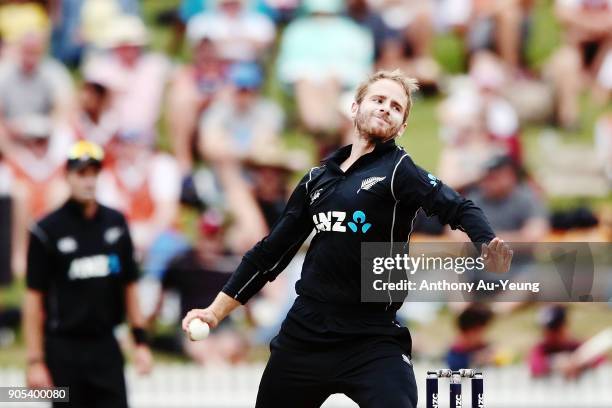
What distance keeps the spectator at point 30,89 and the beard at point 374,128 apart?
8.99 m

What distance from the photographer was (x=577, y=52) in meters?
15.0

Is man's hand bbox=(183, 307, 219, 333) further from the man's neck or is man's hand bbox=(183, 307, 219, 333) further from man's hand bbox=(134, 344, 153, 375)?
man's hand bbox=(134, 344, 153, 375)

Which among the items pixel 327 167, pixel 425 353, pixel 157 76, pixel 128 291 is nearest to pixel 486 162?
pixel 425 353

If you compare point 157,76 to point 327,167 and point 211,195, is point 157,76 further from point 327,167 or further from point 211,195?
point 327,167

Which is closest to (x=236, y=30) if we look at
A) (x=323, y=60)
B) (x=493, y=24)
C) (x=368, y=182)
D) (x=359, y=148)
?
(x=323, y=60)

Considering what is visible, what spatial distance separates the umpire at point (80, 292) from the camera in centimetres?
786

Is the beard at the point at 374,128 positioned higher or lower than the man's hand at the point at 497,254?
higher

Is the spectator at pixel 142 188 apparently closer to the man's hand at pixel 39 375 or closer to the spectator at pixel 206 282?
the spectator at pixel 206 282

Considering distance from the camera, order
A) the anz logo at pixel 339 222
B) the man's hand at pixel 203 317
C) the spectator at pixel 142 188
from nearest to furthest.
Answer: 1. the anz logo at pixel 339 222
2. the man's hand at pixel 203 317
3. the spectator at pixel 142 188

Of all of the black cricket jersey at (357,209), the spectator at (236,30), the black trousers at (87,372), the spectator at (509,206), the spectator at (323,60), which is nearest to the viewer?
the black cricket jersey at (357,209)

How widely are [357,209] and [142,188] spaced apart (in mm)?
8396

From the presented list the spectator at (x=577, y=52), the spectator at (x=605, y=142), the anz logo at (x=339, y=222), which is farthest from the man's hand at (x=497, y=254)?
the spectator at (x=577, y=52)

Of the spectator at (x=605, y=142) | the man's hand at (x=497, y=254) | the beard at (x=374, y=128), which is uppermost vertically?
the spectator at (x=605, y=142)

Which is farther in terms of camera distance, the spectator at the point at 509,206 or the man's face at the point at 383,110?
the spectator at the point at 509,206
